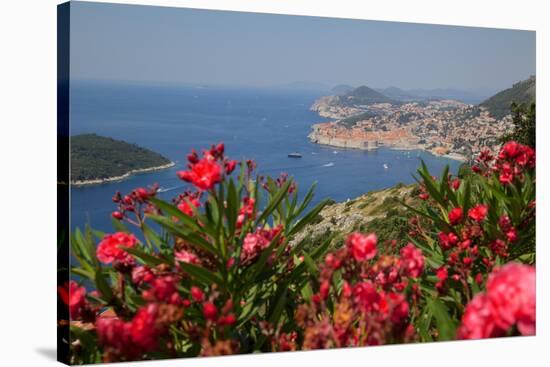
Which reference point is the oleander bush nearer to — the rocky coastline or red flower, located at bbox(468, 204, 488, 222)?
red flower, located at bbox(468, 204, 488, 222)

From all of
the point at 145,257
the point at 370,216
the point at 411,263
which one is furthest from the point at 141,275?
the point at 370,216

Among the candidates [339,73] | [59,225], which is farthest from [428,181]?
[59,225]

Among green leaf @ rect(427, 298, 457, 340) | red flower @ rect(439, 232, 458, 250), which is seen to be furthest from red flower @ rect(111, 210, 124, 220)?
red flower @ rect(439, 232, 458, 250)

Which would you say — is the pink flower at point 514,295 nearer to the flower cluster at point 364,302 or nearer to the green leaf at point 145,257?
the flower cluster at point 364,302

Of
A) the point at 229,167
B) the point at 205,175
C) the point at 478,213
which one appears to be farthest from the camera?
the point at 478,213

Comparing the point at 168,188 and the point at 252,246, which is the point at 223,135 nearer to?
the point at 168,188

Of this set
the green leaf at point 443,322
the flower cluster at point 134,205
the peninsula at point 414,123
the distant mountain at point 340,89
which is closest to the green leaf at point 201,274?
the flower cluster at point 134,205

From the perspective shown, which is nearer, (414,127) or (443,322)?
(443,322)

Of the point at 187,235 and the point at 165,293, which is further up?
the point at 187,235
